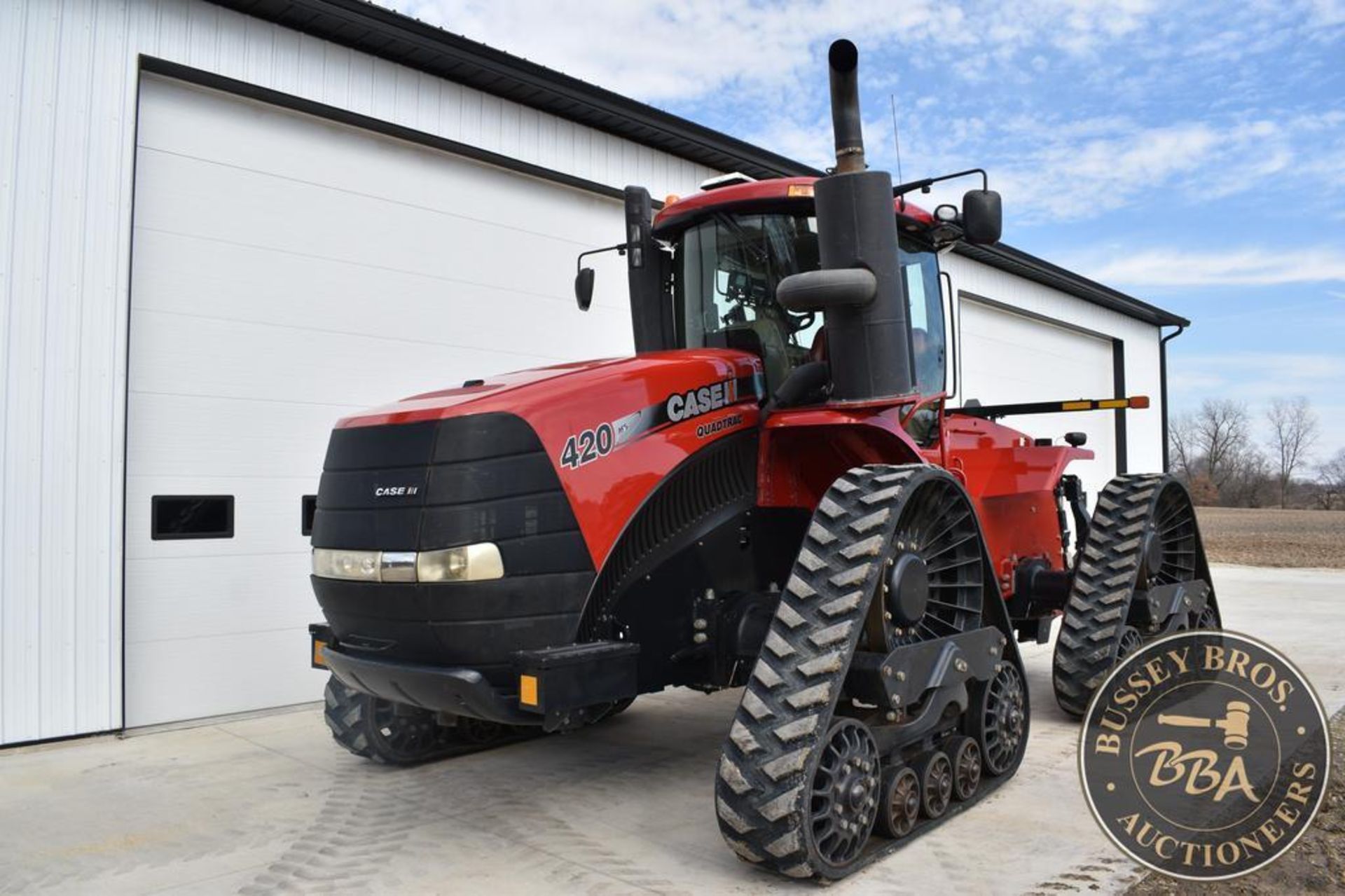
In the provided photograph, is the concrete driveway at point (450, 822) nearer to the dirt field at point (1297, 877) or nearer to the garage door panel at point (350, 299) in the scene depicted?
the dirt field at point (1297, 877)

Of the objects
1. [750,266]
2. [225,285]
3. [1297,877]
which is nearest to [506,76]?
[225,285]

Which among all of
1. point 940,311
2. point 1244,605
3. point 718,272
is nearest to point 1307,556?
point 1244,605

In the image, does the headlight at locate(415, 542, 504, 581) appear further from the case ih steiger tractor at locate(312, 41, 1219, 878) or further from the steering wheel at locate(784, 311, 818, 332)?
the steering wheel at locate(784, 311, 818, 332)

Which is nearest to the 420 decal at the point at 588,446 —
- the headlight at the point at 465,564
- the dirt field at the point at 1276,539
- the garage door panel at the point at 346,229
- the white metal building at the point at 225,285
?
the headlight at the point at 465,564

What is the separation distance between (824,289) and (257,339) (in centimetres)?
449

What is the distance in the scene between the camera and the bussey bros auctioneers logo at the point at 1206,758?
3.86 m

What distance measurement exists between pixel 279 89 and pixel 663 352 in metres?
3.91

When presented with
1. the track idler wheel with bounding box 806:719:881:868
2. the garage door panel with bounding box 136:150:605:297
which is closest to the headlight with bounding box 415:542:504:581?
the track idler wheel with bounding box 806:719:881:868

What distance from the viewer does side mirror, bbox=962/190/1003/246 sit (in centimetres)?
479

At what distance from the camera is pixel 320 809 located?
15.2ft

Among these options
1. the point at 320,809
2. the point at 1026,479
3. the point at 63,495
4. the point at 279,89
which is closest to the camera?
the point at 320,809

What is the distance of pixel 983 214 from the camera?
4.80 meters

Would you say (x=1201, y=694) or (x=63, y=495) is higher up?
(x=63, y=495)

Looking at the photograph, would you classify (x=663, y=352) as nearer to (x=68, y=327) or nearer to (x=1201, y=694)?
(x=68, y=327)
